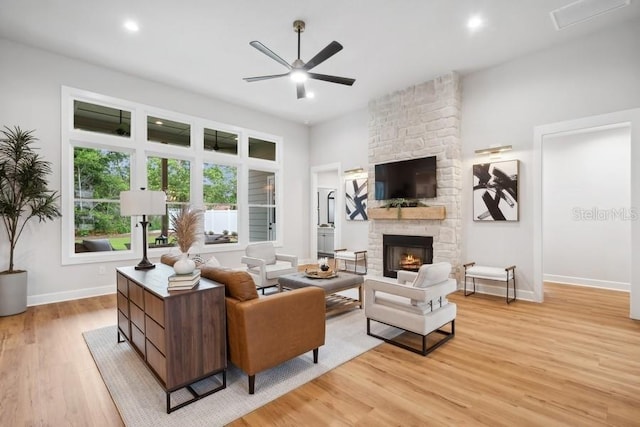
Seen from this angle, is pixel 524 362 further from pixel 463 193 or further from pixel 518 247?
pixel 463 193

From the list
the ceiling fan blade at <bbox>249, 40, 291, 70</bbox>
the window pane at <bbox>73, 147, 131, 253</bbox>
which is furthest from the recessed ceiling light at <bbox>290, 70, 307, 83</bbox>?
the window pane at <bbox>73, 147, 131, 253</bbox>

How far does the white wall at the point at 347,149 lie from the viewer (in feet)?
22.3

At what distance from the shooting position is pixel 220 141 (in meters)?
6.50

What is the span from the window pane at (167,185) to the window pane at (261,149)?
62.1 inches

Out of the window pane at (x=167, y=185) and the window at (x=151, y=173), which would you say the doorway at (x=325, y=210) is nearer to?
the window at (x=151, y=173)

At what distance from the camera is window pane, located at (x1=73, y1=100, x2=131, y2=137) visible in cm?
475

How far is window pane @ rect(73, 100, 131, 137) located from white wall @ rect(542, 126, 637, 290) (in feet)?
23.0

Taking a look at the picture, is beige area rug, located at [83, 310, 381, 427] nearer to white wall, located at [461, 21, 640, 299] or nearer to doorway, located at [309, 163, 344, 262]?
white wall, located at [461, 21, 640, 299]

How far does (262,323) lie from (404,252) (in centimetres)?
415

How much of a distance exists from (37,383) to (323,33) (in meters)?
4.60

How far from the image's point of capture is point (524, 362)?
2.69 meters

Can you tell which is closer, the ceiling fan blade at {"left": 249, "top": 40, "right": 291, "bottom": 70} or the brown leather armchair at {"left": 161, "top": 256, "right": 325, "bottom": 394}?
the brown leather armchair at {"left": 161, "top": 256, "right": 325, "bottom": 394}

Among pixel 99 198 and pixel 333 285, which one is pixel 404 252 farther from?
pixel 99 198

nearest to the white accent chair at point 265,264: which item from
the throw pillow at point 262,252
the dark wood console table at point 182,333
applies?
the throw pillow at point 262,252
